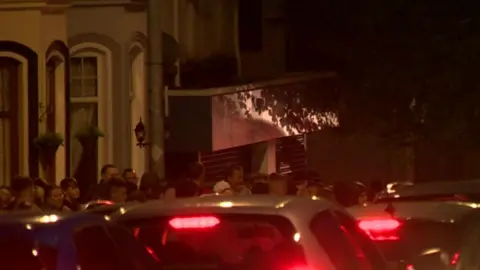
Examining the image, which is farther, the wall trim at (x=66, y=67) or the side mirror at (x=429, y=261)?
the wall trim at (x=66, y=67)

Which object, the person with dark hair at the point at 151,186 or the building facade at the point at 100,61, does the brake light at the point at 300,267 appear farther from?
the building facade at the point at 100,61

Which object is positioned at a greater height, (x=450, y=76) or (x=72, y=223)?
(x=450, y=76)

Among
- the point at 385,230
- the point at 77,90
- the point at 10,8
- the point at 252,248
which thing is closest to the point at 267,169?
the point at 77,90

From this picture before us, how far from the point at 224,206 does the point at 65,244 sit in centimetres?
166

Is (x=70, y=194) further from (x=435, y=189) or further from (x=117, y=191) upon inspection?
(x=435, y=189)

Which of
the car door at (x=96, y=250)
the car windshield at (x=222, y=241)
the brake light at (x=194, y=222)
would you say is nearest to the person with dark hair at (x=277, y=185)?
the car windshield at (x=222, y=241)

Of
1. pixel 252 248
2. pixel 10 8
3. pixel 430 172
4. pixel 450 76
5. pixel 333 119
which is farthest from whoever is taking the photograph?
pixel 430 172

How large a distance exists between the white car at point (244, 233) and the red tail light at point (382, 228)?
186cm

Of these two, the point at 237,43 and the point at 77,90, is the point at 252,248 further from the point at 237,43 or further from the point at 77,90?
the point at 237,43

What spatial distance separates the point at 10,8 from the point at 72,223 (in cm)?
1239

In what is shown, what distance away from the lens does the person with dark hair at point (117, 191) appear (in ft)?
45.5

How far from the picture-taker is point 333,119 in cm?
2852

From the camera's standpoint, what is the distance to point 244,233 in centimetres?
804

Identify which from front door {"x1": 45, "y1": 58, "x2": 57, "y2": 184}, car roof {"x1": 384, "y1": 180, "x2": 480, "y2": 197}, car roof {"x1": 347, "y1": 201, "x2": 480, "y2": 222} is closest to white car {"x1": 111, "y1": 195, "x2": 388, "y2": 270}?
car roof {"x1": 347, "y1": 201, "x2": 480, "y2": 222}
